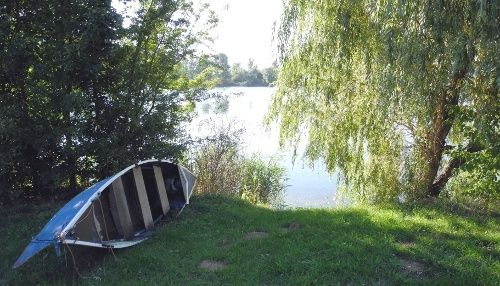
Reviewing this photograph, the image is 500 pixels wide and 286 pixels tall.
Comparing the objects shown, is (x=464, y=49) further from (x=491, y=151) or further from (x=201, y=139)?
(x=201, y=139)

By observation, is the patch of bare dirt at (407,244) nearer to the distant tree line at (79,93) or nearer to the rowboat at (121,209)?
the rowboat at (121,209)

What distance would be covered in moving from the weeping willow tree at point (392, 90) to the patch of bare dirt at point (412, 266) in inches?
80.7

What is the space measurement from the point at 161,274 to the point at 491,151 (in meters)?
4.74

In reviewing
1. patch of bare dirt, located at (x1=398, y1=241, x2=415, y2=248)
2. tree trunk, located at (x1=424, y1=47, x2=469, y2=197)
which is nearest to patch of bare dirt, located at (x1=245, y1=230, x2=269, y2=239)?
patch of bare dirt, located at (x1=398, y1=241, x2=415, y2=248)

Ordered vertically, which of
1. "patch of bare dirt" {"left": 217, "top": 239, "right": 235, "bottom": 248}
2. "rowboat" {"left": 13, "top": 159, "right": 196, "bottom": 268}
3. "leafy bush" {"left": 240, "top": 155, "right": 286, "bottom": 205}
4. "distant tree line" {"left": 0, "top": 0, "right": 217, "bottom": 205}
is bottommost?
"leafy bush" {"left": 240, "top": 155, "right": 286, "bottom": 205}

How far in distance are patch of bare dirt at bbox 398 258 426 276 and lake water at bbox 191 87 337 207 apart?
176 inches

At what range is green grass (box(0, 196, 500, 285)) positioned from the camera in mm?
5500

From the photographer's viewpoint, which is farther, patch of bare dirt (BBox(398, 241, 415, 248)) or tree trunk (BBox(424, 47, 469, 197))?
tree trunk (BBox(424, 47, 469, 197))

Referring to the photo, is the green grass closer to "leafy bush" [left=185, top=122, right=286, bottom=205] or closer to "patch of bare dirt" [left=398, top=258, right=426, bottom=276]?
"patch of bare dirt" [left=398, top=258, right=426, bottom=276]

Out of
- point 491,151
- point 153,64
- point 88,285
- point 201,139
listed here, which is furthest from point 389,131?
→ point 88,285

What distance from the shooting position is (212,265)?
5996 millimetres

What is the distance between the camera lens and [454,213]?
26.0 feet

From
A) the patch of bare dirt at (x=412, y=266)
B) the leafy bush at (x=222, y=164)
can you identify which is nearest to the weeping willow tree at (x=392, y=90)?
the leafy bush at (x=222, y=164)

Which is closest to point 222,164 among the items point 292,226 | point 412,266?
point 292,226
